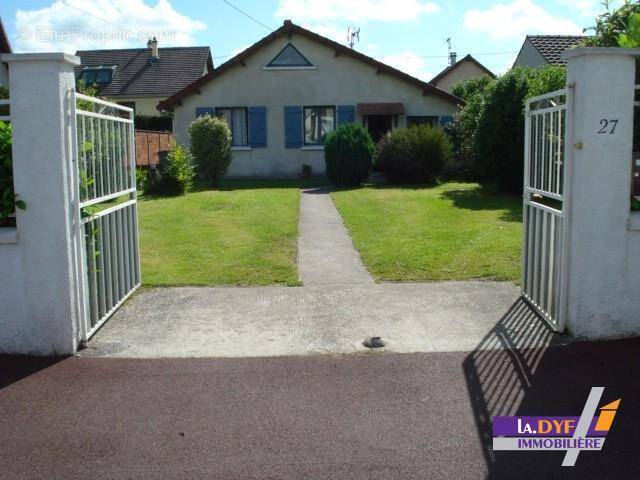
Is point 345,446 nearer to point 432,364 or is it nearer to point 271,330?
point 432,364

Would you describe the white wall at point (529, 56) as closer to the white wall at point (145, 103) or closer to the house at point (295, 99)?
the house at point (295, 99)

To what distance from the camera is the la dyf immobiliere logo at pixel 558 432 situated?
146 inches

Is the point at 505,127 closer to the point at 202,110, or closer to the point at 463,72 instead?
the point at 202,110

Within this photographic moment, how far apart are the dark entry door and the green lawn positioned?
6.88m

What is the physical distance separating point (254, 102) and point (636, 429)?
21.3 m

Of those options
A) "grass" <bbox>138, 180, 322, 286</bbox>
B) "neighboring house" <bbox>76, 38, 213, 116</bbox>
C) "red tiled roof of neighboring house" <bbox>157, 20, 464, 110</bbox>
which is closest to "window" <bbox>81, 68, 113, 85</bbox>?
"neighboring house" <bbox>76, 38, 213, 116</bbox>

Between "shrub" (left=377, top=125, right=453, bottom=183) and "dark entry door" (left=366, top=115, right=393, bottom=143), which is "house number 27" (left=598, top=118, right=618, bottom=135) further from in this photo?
"dark entry door" (left=366, top=115, right=393, bottom=143)

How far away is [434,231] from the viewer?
447 inches

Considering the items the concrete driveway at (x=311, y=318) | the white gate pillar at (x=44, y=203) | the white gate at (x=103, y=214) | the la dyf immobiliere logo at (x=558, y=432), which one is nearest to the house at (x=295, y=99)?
the concrete driveway at (x=311, y=318)

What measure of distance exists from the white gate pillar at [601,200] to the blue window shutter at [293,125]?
18869mm

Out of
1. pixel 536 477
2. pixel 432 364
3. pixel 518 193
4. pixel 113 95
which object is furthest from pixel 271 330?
pixel 113 95

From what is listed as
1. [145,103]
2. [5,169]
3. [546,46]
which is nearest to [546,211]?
[5,169]

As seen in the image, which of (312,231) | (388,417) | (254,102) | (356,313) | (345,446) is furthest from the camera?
(254,102)

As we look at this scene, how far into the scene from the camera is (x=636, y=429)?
386 cm
